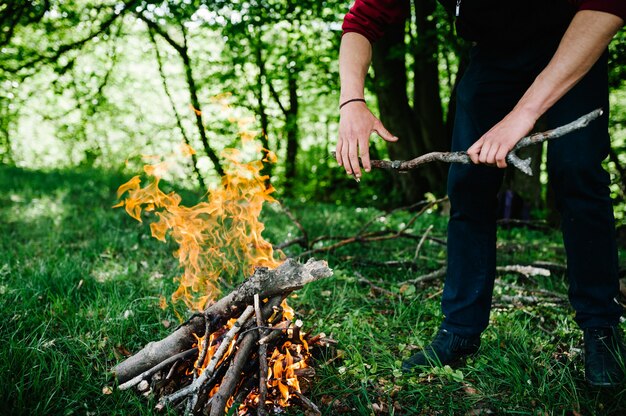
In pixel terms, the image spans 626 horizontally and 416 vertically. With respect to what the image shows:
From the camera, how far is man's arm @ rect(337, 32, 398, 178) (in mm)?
1820

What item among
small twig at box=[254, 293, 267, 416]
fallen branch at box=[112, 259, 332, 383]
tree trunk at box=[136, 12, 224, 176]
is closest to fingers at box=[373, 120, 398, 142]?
fallen branch at box=[112, 259, 332, 383]

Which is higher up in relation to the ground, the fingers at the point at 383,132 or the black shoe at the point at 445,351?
the fingers at the point at 383,132

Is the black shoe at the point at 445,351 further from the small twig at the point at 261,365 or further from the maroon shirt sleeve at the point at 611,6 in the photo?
the maroon shirt sleeve at the point at 611,6

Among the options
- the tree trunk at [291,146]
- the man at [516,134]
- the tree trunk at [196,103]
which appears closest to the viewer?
the man at [516,134]

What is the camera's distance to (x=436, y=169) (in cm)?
852

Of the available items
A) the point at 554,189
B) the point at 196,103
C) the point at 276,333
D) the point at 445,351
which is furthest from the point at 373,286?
the point at 196,103

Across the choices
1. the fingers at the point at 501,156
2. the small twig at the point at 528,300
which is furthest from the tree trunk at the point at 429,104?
the fingers at the point at 501,156

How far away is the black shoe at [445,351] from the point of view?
2096mm

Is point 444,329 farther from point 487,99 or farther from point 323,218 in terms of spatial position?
point 323,218

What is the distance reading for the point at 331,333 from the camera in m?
A: 2.42

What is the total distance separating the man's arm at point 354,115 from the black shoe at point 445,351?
99 cm

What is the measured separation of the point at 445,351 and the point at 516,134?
117cm

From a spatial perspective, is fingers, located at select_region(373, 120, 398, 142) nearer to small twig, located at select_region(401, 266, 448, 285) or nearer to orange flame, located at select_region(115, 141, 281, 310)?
orange flame, located at select_region(115, 141, 281, 310)

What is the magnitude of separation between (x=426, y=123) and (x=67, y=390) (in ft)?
24.6
